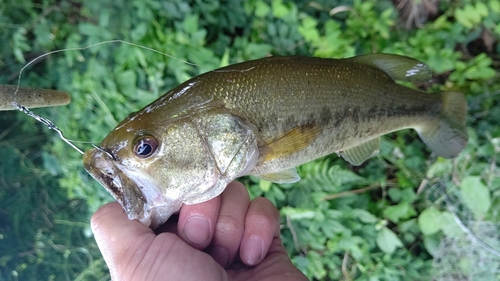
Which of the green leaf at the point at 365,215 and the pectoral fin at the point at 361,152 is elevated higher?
the pectoral fin at the point at 361,152

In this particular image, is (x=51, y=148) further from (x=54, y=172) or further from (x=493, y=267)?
(x=493, y=267)

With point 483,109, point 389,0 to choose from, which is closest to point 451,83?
point 483,109

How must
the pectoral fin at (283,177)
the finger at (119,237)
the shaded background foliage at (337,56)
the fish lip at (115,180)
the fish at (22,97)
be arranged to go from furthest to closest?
the shaded background foliage at (337,56), the pectoral fin at (283,177), the finger at (119,237), the fish lip at (115,180), the fish at (22,97)

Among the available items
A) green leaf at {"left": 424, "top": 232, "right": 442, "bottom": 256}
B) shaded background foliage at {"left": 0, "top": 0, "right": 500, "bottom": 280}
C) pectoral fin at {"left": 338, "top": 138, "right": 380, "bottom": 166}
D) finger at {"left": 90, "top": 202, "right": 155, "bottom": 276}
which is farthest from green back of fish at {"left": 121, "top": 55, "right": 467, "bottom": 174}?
green leaf at {"left": 424, "top": 232, "right": 442, "bottom": 256}

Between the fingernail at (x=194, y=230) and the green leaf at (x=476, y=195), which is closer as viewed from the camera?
the fingernail at (x=194, y=230)

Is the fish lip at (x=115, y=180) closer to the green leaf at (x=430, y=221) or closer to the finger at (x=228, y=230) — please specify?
the finger at (x=228, y=230)

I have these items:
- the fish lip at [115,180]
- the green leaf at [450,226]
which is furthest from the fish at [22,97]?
the green leaf at [450,226]
